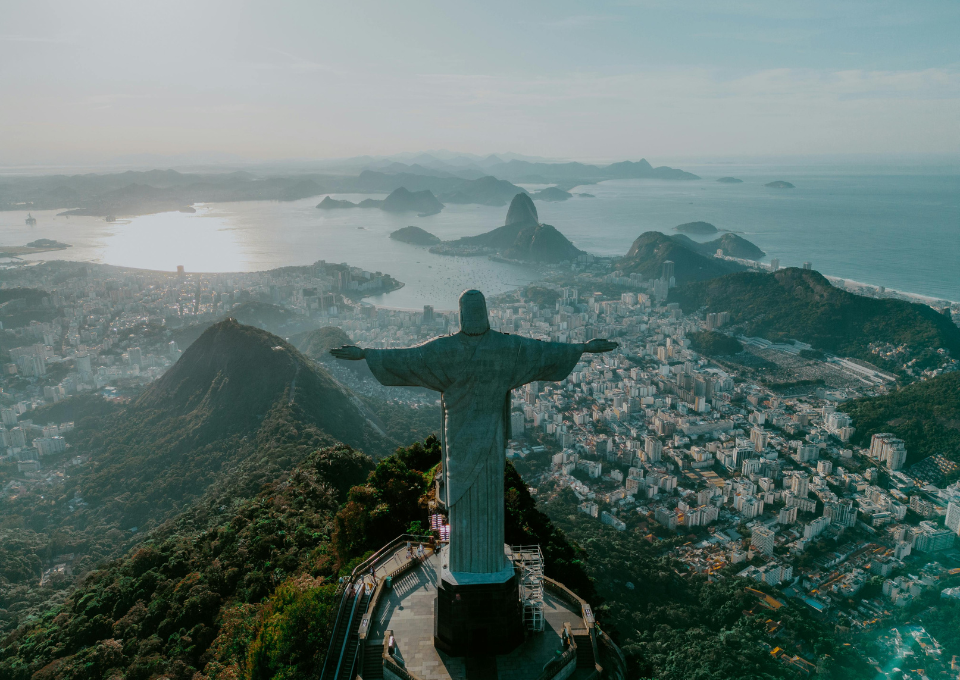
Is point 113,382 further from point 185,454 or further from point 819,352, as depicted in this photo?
point 819,352

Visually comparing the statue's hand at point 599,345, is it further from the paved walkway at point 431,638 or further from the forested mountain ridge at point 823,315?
the forested mountain ridge at point 823,315

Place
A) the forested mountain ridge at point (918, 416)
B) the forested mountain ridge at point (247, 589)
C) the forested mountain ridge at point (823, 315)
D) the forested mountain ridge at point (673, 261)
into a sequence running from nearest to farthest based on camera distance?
1. the forested mountain ridge at point (247, 589)
2. the forested mountain ridge at point (918, 416)
3. the forested mountain ridge at point (823, 315)
4. the forested mountain ridge at point (673, 261)

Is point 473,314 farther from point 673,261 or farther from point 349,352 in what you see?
point 673,261

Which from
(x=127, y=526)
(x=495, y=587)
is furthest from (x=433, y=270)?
(x=495, y=587)

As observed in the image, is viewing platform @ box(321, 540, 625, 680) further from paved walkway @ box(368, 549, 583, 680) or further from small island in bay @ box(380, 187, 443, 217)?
small island in bay @ box(380, 187, 443, 217)

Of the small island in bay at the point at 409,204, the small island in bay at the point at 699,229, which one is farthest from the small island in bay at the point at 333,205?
the small island in bay at the point at 699,229

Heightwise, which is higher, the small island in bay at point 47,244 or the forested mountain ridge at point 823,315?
the small island in bay at point 47,244

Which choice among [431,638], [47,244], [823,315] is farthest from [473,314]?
[47,244]

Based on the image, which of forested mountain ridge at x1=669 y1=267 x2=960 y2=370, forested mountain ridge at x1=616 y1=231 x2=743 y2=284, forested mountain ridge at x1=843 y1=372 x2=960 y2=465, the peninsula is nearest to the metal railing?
forested mountain ridge at x1=843 y1=372 x2=960 y2=465
